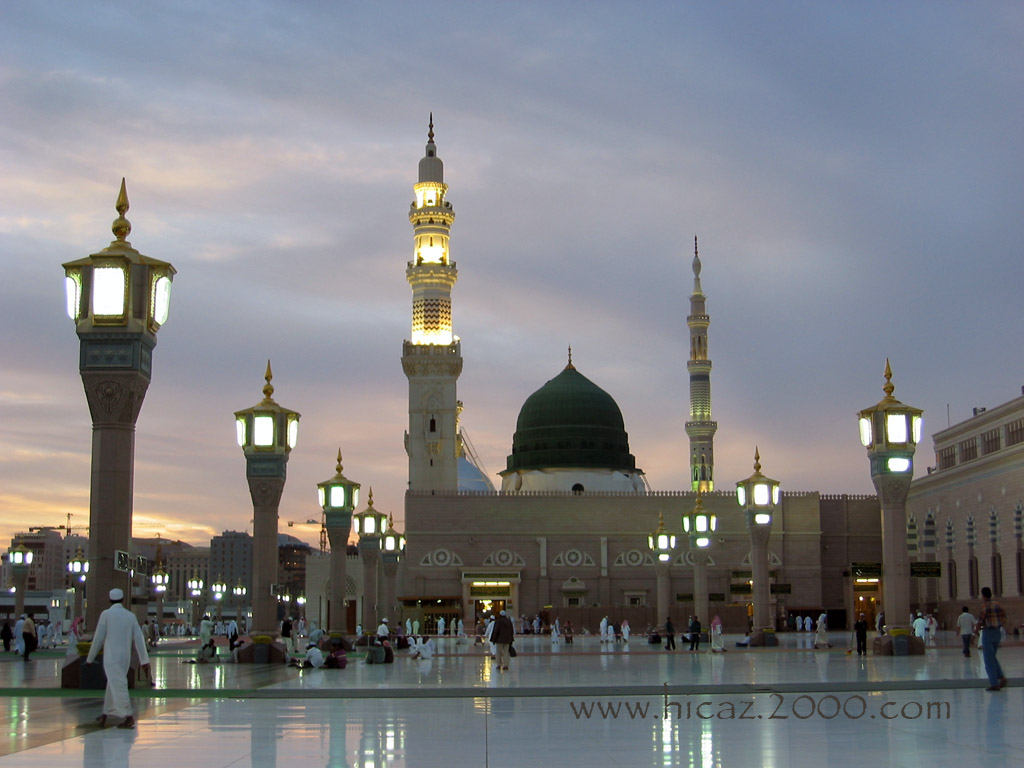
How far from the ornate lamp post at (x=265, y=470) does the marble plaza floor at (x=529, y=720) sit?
436 cm

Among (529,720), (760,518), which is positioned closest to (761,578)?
(760,518)

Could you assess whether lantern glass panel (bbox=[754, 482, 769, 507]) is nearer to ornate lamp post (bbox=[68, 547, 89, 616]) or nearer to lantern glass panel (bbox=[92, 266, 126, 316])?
ornate lamp post (bbox=[68, 547, 89, 616])

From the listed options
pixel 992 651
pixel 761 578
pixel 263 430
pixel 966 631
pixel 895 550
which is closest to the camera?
pixel 992 651

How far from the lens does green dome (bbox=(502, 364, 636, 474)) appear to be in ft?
251

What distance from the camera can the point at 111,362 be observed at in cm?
1492

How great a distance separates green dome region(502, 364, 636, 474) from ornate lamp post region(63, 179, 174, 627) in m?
61.7

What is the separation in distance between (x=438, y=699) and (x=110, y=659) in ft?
14.4

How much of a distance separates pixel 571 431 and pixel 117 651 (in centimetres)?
6644

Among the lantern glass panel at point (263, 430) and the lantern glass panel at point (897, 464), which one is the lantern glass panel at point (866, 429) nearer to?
the lantern glass panel at point (897, 464)

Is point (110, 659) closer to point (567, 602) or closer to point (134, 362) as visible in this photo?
point (134, 362)

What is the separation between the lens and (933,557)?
61250 millimetres

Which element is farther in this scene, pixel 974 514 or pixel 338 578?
pixel 974 514

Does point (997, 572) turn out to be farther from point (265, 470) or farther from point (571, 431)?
point (265, 470)

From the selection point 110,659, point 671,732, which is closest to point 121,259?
point 110,659
